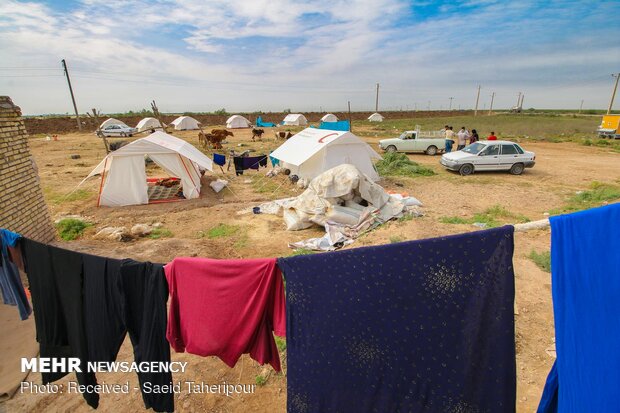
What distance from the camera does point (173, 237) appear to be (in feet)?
28.3

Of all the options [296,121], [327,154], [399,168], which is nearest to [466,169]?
[399,168]

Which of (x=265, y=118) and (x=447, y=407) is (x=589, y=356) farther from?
(x=265, y=118)

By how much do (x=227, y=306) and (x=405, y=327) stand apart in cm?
138

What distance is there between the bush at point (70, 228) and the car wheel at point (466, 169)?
15.5 m

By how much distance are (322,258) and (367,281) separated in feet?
1.19

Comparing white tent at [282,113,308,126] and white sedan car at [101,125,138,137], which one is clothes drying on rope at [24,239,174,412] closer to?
white sedan car at [101,125,138,137]

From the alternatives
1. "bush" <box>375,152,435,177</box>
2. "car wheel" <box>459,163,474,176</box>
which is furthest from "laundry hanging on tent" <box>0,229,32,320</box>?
"car wheel" <box>459,163,474,176</box>

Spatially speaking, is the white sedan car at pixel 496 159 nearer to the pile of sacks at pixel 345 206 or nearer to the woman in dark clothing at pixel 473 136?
the woman in dark clothing at pixel 473 136

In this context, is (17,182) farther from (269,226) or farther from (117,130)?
(117,130)

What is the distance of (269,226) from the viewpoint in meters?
9.17

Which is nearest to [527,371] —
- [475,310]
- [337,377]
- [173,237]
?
[475,310]

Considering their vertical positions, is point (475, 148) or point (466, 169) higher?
point (475, 148)

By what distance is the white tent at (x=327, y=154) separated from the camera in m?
12.8

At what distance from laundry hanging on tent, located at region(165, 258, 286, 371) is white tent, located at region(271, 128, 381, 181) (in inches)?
395
